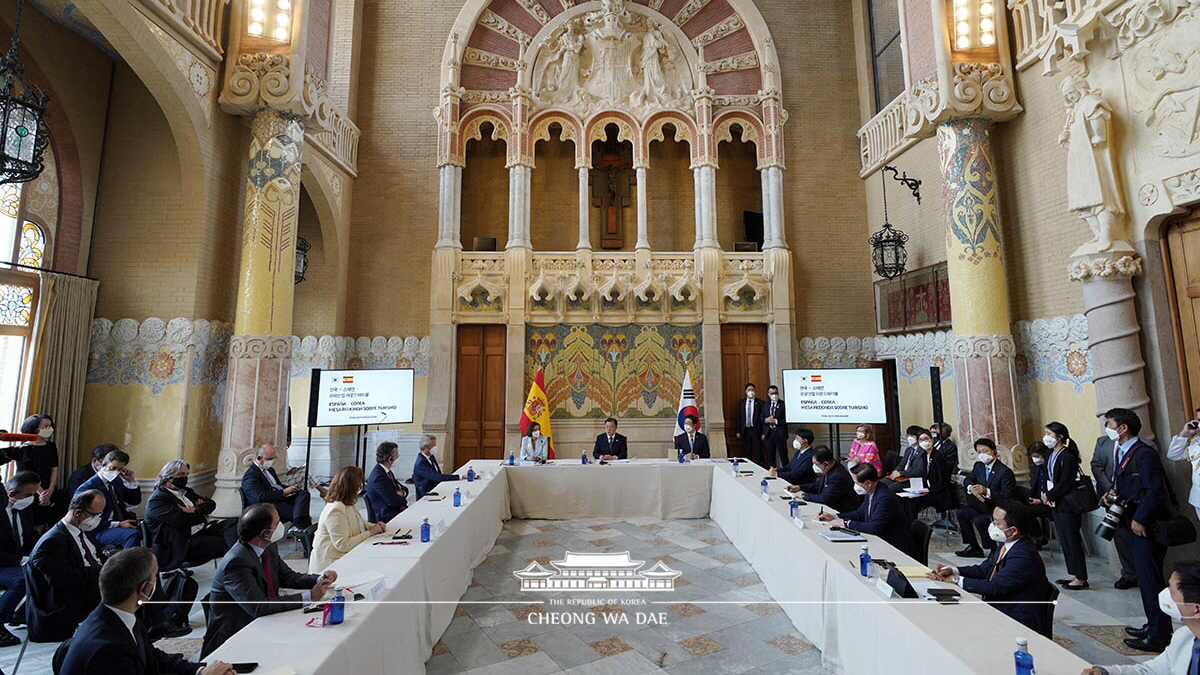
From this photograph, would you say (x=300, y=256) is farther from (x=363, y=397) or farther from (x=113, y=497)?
(x=113, y=497)

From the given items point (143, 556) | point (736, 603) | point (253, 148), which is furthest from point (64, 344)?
point (736, 603)

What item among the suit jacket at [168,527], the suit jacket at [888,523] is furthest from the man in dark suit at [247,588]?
the suit jacket at [888,523]

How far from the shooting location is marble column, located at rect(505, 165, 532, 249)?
37.0 ft

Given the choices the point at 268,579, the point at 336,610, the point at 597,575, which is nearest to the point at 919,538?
the point at 597,575

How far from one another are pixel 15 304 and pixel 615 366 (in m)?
8.33

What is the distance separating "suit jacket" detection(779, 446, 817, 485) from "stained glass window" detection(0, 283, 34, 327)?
8936mm

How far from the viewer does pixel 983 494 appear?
590cm

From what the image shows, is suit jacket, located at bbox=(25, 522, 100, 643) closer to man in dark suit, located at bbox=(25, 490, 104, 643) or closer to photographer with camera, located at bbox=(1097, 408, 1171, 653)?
man in dark suit, located at bbox=(25, 490, 104, 643)

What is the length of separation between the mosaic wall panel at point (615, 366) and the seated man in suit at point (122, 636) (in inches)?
342

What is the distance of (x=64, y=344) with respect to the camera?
674 cm

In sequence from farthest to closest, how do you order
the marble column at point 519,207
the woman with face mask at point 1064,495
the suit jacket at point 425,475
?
the marble column at point 519,207 → the suit jacket at point 425,475 → the woman with face mask at point 1064,495

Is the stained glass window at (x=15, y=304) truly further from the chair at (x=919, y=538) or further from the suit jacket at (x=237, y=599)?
the chair at (x=919, y=538)

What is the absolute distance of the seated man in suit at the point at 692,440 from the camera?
8.94m

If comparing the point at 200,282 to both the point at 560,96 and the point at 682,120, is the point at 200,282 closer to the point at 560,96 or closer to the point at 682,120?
the point at 560,96
